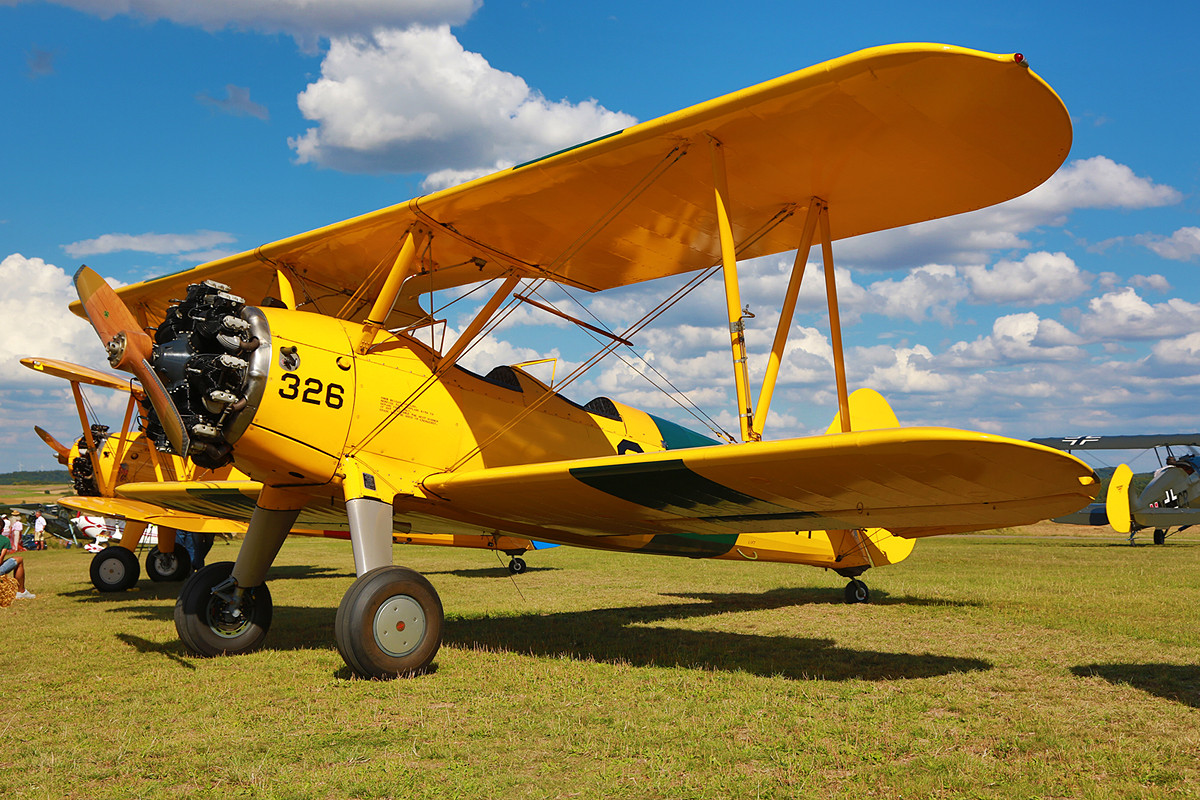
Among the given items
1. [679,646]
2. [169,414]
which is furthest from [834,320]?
[169,414]

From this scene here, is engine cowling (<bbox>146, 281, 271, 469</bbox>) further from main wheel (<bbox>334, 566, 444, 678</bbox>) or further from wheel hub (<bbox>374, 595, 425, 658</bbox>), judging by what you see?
wheel hub (<bbox>374, 595, 425, 658</bbox>)

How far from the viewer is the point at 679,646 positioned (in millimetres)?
6914

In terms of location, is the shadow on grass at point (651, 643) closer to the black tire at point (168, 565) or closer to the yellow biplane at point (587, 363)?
the yellow biplane at point (587, 363)

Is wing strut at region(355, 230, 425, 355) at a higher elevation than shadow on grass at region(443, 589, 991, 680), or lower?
higher

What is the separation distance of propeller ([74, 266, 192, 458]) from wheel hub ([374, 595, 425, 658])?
6.05 feet

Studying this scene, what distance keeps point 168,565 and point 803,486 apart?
14.2m

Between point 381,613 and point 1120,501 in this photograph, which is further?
point 1120,501

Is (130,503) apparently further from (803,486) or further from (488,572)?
(803,486)

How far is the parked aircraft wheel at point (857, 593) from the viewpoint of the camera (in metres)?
10.0

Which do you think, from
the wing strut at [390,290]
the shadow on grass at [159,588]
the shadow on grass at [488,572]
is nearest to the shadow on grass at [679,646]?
the wing strut at [390,290]

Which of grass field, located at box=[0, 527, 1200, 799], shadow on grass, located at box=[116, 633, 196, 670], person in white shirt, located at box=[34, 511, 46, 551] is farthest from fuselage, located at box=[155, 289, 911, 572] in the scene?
person in white shirt, located at box=[34, 511, 46, 551]

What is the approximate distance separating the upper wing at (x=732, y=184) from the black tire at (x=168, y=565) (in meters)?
8.28

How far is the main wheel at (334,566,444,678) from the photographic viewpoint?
16.9 feet

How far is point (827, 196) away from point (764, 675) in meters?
4.00
